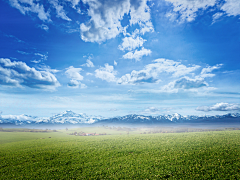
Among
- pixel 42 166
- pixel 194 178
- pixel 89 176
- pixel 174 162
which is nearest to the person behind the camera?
pixel 194 178

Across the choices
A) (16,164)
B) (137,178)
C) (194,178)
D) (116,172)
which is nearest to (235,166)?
(194,178)

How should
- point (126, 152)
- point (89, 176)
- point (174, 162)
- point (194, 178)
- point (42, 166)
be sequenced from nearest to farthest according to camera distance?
point (194, 178)
point (89, 176)
point (174, 162)
point (42, 166)
point (126, 152)

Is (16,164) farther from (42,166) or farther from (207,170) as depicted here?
(207,170)

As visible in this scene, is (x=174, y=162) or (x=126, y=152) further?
(x=126, y=152)

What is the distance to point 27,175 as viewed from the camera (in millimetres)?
17094

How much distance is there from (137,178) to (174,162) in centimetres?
677

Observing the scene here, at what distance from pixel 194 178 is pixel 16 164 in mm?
28162

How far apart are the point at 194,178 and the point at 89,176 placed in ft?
43.4

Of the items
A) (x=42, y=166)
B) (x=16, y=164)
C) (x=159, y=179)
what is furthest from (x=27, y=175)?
(x=159, y=179)

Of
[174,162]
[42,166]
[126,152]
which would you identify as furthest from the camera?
[126,152]

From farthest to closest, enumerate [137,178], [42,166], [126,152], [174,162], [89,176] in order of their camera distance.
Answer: [126,152], [42,166], [174,162], [89,176], [137,178]

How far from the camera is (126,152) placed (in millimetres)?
25500

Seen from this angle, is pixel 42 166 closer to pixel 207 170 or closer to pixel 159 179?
pixel 159 179

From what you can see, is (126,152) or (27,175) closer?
(27,175)
